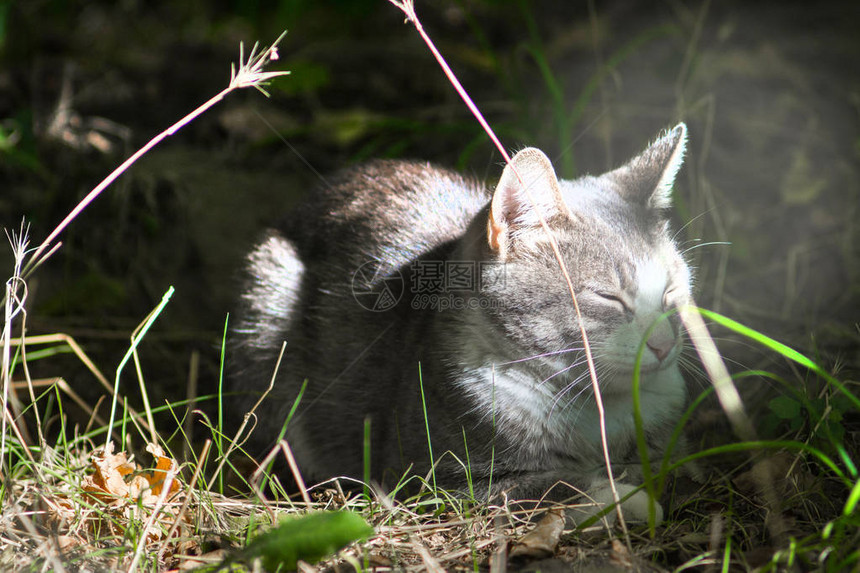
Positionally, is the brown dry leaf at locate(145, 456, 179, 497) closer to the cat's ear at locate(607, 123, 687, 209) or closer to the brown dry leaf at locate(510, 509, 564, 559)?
the brown dry leaf at locate(510, 509, 564, 559)

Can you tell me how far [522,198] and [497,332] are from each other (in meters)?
0.38

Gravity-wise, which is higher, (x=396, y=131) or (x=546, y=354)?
(x=396, y=131)

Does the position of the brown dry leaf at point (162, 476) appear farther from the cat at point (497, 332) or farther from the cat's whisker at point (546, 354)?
the cat's whisker at point (546, 354)

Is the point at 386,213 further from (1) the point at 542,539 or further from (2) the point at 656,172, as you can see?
(1) the point at 542,539

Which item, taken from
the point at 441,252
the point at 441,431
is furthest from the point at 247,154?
the point at 441,431

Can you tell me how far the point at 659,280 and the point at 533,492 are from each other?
67cm

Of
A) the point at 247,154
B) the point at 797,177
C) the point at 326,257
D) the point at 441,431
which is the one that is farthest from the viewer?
the point at 247,154

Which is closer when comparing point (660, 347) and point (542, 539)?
point (542, 539)

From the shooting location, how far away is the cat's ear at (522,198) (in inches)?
74.7

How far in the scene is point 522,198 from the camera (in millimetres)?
2016

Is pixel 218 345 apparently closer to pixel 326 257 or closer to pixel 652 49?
pixel 326 257

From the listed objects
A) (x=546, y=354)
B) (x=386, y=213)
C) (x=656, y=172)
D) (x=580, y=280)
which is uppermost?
(x=656, y=172)

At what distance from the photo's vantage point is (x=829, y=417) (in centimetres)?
202

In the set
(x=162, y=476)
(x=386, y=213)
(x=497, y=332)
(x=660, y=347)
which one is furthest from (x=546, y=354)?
(x=162, y=476)
